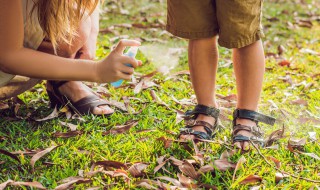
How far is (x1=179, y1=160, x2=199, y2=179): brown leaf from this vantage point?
2354 mm

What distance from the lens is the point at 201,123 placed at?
2814 mm

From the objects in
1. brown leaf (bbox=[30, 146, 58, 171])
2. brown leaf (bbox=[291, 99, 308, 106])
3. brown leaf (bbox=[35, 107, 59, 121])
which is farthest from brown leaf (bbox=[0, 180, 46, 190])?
brown leaf (bbox=[291, 99, 308, 106])

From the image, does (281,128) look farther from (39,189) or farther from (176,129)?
(39,189)

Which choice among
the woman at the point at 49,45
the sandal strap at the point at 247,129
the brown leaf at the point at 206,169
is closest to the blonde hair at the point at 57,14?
the woman at the point at 49,45

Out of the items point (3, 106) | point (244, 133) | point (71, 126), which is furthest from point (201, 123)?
point (3, 106)

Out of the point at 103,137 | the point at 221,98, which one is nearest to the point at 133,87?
the point at 221,98

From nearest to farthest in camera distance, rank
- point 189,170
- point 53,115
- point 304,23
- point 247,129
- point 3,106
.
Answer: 1. point 189,170
2. point 247,129
3. point 53,115
4. point 3,106
5. point 304,23

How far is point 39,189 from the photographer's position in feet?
7.41

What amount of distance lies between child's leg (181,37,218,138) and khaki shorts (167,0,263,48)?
0.06 metres

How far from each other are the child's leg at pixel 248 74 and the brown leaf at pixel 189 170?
0.36 metres

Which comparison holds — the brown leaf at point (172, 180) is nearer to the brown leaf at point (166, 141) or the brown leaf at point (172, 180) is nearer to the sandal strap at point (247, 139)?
the brown leaf at point (166, 141)

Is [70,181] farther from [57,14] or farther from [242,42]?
[242,42]

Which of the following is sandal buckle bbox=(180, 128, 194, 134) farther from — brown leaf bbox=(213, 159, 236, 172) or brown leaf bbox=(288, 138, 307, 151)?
brown leaf bbox=(288, 138, 307, 151)

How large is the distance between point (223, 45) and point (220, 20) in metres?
0.12
